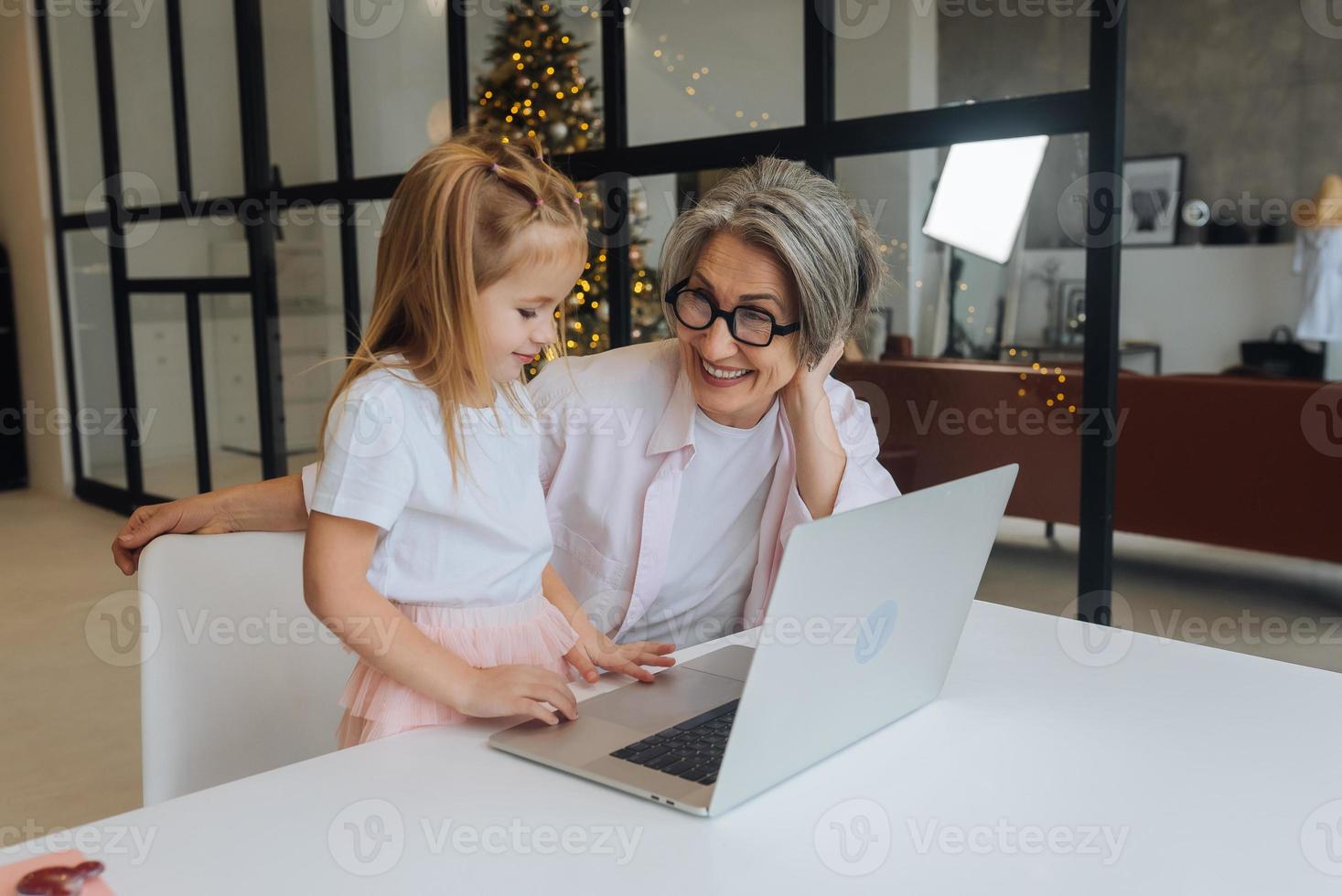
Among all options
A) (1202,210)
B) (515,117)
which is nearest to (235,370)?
(515,117)

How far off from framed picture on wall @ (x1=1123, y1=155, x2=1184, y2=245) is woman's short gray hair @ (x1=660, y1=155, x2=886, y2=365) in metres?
6.57

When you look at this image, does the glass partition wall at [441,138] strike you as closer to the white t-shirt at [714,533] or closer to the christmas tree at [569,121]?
the christmas tree at [569,121]

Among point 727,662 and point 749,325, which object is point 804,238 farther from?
point 727,662

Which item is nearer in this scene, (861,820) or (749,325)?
(861,820)

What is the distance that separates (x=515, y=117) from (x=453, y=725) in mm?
2673

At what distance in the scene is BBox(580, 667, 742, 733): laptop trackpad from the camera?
3.36 feet

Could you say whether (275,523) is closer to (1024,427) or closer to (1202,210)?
(1024,427)

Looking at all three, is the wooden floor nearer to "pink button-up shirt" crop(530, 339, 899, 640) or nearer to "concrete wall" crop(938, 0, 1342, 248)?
"pink button-up shirt" crop(530, 339, 899, 640)

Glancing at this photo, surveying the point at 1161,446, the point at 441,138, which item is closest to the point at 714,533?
the point at 441,138

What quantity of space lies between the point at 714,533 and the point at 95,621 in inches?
118

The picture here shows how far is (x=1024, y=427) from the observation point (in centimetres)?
233

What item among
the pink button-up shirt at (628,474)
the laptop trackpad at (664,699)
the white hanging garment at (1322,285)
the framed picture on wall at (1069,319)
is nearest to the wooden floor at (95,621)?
the framed picture on wall at (1069,319)

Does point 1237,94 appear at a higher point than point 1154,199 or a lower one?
higher

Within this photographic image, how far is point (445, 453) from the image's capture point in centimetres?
118
